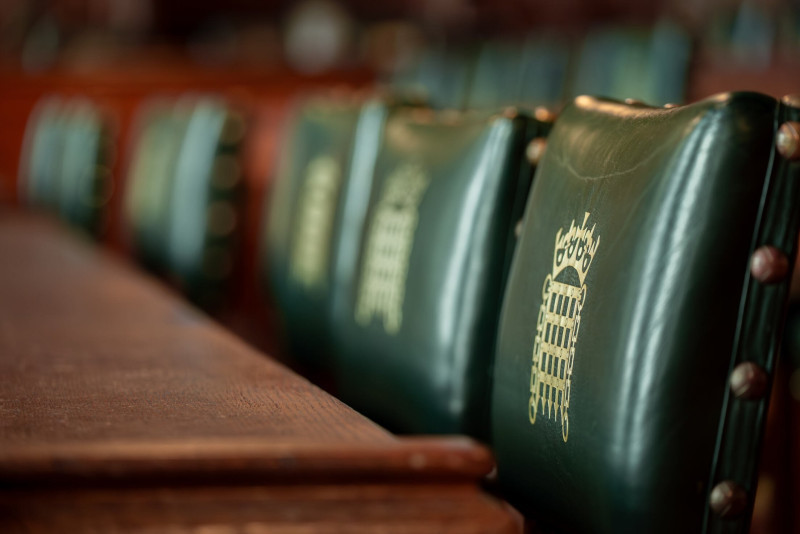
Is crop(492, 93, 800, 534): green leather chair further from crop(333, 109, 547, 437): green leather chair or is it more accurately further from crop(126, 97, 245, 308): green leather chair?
crop(126, 97, 245, 308): green leather chair

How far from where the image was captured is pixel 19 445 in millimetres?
534

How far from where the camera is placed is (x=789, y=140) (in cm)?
73

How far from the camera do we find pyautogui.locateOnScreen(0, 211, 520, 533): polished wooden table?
47cm

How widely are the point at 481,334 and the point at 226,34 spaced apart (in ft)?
26.3

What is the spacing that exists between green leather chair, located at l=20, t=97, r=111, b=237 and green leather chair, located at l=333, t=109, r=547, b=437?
2.23 m

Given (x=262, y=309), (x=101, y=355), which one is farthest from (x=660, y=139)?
(x=262, y=309)

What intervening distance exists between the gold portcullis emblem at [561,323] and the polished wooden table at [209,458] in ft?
0.60

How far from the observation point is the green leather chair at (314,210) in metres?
1.59

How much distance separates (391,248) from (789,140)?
0.62 metres

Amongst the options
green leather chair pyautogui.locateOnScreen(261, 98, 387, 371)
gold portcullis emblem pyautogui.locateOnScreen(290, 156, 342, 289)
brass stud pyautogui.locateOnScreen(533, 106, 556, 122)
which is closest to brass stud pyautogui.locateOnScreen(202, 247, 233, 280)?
green leather chair pyautogui.locateOnScreen(261, 98, 387, 371)

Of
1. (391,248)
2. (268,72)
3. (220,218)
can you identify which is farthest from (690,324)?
(268,72)

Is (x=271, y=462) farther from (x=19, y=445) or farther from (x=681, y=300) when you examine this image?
(x=681, y=300)

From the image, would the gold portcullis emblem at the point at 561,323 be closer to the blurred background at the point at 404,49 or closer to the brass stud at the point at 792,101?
the brass stud at the point at 792,101

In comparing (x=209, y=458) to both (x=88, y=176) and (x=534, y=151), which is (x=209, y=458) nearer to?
(x=534, y=151)
